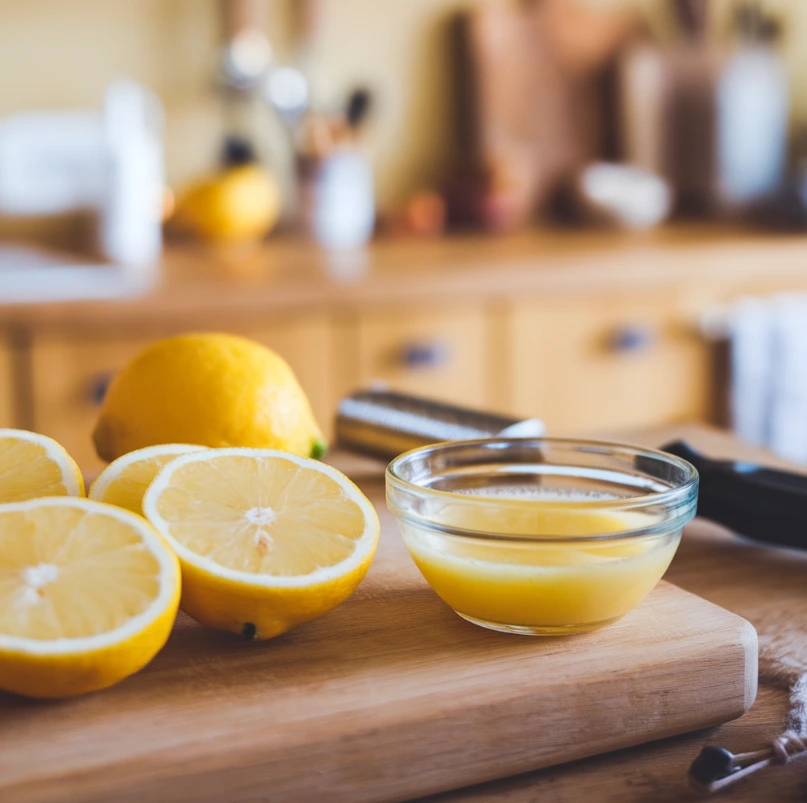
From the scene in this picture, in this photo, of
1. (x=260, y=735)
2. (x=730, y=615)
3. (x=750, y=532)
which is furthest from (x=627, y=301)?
(x=260, y=735)

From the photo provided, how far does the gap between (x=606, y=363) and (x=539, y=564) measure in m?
1.50

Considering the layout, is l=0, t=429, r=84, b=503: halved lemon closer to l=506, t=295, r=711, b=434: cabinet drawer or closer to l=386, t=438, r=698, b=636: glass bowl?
l=386, t=438, r=698, b=636: glass bowl

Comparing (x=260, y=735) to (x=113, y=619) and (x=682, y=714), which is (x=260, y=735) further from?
(x=682, y=714)

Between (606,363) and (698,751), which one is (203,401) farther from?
(606,363)

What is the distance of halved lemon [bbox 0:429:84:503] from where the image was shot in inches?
24.5

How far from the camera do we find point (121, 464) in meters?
0.63

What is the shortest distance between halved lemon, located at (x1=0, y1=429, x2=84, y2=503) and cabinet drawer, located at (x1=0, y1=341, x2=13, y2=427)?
102 centimetres

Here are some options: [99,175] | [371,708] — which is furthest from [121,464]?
[99,175]

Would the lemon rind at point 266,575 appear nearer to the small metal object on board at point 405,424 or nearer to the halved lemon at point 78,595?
the halved lemon at point 78,595

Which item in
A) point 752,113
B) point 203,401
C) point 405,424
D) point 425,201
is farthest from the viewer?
point 752,113

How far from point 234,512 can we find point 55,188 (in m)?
1.86

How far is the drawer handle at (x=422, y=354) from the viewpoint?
1853 mm

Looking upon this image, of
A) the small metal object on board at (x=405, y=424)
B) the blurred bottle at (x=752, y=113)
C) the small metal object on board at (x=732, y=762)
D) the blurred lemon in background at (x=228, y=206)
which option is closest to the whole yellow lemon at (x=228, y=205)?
the blurred lemon in background at (x=228, y=206)

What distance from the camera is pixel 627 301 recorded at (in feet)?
6.60
